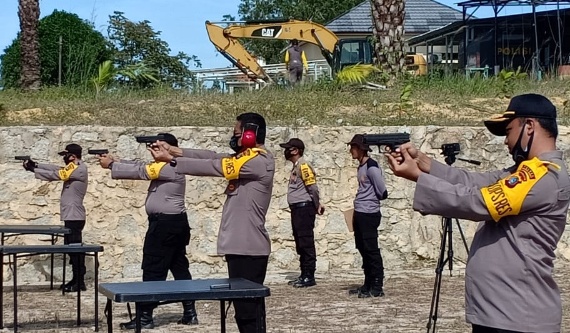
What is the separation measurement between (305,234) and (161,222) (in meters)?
3.42

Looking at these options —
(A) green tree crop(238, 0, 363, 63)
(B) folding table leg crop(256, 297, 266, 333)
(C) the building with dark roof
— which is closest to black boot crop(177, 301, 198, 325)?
(B) folding table leg crop(256, 297, 266, 333)

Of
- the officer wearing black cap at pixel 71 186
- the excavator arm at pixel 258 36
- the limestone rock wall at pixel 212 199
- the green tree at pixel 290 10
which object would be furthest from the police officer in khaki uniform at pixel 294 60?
the green tree at pixel 290 10

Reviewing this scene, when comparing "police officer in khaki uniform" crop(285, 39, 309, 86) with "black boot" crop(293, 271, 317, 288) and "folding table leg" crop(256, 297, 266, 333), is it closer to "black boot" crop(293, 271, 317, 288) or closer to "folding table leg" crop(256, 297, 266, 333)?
"black boot" crop(293, 271, 317, 288)

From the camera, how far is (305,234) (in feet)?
40.1

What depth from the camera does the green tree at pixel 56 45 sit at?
21.6m

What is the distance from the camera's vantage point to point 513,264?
4340 millimetres

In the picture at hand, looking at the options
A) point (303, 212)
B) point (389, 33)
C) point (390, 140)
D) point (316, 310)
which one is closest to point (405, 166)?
point (390, 140)

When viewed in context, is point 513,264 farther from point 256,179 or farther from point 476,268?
point 256,179

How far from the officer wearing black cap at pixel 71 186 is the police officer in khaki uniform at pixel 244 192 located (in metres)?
5.11

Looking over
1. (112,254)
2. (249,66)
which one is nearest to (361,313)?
Result: (112,254)

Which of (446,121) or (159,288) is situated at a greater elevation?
(446,121)

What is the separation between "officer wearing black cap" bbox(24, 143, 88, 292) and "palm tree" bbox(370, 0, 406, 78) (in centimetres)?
713

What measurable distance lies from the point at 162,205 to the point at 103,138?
4636 mm

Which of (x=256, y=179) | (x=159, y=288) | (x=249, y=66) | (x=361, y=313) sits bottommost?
(x=361, y=313)
